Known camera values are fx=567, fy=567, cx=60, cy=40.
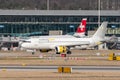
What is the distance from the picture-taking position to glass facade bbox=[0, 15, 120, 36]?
178 meters

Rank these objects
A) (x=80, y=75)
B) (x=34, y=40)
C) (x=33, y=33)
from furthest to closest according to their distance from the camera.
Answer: (x=33, y=33), (x=34, y=40), (x=80, y=75)

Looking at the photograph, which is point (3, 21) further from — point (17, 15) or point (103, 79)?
point (103, 79)

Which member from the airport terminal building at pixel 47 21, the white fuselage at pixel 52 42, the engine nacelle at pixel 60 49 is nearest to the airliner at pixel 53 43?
the white fuselage at pixel 52 42

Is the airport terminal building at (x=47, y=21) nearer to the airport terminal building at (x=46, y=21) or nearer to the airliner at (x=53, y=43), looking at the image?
the airport terminal building at (x=46, y=21)

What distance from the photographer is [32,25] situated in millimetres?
179125

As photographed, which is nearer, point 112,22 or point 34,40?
point 34,40

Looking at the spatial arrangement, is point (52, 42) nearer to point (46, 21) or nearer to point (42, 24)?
point (42, 24)

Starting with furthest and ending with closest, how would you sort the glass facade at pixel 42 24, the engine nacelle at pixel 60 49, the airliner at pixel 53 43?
the glass facade at pixel 42 24
the airliner at pixel 53 43
the engine nacelle at pixel 60 49

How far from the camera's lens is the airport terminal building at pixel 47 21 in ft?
584

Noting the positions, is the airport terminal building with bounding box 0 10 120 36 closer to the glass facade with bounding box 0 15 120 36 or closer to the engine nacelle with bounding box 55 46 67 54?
the glass facade with bounding box 0 15 120 36

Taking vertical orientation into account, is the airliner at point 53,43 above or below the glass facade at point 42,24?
below

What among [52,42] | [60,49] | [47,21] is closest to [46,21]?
[47,21]

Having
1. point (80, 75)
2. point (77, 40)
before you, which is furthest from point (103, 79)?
point (77, 40)

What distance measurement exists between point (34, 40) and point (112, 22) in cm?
7034
